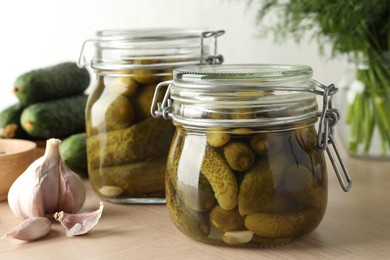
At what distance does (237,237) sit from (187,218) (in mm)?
59

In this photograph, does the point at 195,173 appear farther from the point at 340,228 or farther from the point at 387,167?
the point at 387,167

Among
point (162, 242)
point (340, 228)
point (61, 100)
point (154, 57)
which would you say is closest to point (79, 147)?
point (61, 100)

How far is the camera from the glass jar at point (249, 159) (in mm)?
722

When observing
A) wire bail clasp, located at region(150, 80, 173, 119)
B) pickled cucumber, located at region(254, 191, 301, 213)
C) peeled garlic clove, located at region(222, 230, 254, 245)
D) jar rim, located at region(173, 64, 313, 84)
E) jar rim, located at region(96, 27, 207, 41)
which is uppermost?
jar rim, located at region(96, 27, 207, 41)

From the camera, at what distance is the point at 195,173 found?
0.74 m

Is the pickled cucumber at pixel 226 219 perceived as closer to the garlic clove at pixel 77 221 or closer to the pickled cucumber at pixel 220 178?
the pickled cucumber at pixel 220 178

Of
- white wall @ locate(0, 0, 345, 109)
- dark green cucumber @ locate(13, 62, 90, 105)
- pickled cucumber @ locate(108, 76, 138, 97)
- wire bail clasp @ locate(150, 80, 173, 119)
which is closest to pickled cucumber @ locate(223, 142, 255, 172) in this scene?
wire bail clasp @ locate(150, 80, 173, 119)

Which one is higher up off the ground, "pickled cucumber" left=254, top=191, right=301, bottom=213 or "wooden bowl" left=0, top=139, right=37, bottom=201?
"pickled cucumber" left=254, top=191, right=301, bottom=213

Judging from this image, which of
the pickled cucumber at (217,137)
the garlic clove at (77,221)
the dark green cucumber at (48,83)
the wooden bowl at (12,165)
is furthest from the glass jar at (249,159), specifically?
the dark green cucumber at (48,83)

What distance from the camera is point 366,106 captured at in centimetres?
123

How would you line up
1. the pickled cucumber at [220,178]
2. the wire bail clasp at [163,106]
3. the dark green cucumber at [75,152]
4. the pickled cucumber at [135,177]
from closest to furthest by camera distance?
1. the pickled cucumber at [220,178]
2. the wire bail clasp at [163,106]
3. the pickled cucumber at [135,177]
4. the dark green cucumber at [75,152]

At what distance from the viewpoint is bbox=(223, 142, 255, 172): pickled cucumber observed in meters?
0.72

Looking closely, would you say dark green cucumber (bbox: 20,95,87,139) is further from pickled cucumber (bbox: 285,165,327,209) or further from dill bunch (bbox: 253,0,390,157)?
pickled cucumber (bbox: 285,165,327,209)

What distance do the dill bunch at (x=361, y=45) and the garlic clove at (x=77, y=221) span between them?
0.51 metres
